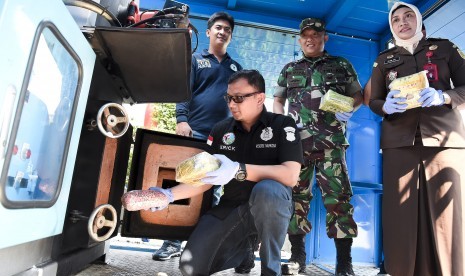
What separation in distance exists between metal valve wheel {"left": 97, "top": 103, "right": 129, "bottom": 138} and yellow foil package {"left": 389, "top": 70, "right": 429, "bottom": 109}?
1.56m

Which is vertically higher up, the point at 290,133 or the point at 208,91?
the point at 208,91

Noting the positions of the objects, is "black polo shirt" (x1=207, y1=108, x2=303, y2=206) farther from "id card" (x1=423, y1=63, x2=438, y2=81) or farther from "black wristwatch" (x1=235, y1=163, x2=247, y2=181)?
"id card" (x1=423, y1=63, x2=438, y2=81)

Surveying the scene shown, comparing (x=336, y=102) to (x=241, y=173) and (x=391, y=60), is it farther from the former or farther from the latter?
(x=241, y=173)

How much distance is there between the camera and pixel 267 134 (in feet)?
6.47

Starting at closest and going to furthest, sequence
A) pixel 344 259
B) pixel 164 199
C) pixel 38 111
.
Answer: pixel 38 111 < pixel 164 199 < pixel 344 259

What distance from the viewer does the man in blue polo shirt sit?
8.47 ft

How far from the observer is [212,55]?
113 inches

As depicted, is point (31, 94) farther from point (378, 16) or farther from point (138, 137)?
point (378, 16)

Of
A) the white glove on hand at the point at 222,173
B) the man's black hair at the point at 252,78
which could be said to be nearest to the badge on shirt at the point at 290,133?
the man's black hair at the point at 252,78

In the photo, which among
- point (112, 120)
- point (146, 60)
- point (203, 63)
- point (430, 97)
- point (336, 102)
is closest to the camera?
point (112, 120)

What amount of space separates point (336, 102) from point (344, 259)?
1116 millimetres

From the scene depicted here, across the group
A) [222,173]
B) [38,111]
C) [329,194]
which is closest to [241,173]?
[222,173]

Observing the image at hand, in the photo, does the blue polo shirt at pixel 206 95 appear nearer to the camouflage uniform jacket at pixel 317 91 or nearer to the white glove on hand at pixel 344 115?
the camouflage uniform jacket at pixel 317 91

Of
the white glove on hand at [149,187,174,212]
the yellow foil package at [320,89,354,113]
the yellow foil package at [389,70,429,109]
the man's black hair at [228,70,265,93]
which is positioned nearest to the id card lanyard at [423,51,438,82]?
the yellow foil package at [389,70,429,109]
